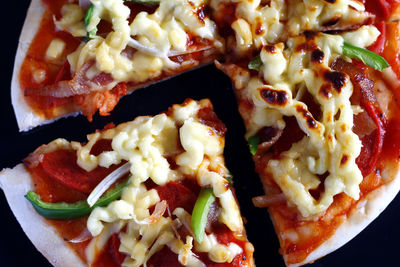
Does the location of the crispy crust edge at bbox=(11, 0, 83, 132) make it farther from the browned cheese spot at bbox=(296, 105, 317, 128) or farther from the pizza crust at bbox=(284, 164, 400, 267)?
the pizza crust at bbox=(284, 164, 400, 267)

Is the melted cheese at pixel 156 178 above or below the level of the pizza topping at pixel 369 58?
below

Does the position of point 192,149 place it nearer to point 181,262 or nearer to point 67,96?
point 181,262

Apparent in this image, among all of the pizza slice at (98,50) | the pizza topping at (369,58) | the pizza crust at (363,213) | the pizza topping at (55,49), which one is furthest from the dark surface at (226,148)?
the pizza topping at (369,58)

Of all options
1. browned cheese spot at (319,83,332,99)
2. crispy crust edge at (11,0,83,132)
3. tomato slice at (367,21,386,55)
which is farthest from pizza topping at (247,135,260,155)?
crispy crust edge at (11,0,83,132)

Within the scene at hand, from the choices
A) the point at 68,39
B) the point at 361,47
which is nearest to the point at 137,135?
the point at 68,39

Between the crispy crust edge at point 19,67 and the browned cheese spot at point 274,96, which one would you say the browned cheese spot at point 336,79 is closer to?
the browned cheese spot at point 274,96

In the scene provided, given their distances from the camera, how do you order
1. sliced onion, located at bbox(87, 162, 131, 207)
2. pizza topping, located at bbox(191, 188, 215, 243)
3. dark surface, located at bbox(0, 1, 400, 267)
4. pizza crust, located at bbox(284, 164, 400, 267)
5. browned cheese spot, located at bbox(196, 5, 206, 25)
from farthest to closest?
dark surface, located at bbox(0, 1, 400, 267), browned cheese spot, located at bbox(196, 5, 206, 25), pizza crust, located at bbox(284, 164, 400, 267), sliced onion, located at bbox(87, 162, 131, 207), pizza topping, located at bbox(191, 188, 215, 243)
